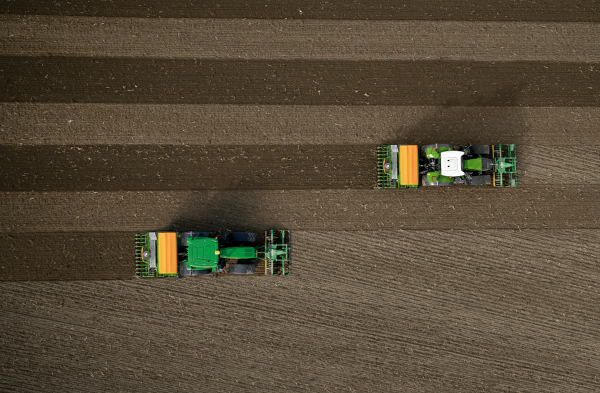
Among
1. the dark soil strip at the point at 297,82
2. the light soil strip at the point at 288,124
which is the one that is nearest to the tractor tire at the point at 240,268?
the light soil strip at the point at 288,124

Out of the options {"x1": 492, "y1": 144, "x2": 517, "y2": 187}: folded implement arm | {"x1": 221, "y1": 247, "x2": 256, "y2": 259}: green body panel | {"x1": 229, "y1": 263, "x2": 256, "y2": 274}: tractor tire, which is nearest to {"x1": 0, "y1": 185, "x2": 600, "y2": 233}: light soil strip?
{"x1": 492, "y1": 144, "x2": 517, "y2": 187}: folded implement arm

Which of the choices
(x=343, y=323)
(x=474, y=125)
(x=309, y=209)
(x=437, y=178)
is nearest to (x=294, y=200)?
(x=309, y=209)

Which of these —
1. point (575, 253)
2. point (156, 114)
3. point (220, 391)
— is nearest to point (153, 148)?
point (156, 114)

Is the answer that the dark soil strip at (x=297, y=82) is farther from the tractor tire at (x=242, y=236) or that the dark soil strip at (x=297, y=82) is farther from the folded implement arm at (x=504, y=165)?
the tractor tire at (x=242, y=236)

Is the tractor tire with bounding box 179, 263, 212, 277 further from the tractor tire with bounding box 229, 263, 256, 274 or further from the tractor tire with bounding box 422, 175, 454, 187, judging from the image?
the tractor tire with bounding box 422, 175, 454, 187

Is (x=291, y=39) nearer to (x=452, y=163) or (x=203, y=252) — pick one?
(x=452, y=163)
